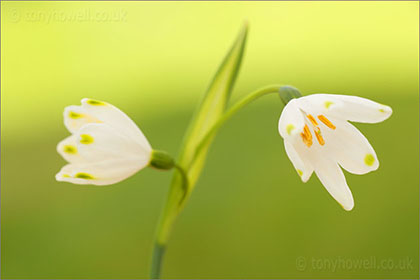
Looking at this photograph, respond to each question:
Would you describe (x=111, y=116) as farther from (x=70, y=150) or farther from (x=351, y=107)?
(x=351, y=107)

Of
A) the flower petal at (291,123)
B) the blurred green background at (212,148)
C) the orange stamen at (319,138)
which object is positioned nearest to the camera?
the flower petal at (291,123)

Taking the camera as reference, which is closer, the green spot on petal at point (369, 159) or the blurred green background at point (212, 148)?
the green spot on petal at point (369, 159)

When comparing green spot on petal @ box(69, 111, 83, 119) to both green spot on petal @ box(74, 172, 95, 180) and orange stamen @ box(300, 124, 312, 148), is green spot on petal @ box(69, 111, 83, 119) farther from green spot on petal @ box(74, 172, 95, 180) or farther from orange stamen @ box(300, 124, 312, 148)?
orange stamen @ box(300, 124, 312, 148)

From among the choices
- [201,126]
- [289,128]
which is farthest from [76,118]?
[289,128]

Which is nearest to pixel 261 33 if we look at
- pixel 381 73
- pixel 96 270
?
pixel 381 73

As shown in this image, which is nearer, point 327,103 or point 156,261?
point 327,103

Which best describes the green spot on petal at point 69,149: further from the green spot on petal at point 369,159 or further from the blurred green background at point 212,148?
the blurred green background at point 212,148

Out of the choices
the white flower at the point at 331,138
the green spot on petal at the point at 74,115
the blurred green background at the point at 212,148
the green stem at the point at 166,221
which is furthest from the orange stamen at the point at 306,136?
the blurred green background at the point at 212,148
